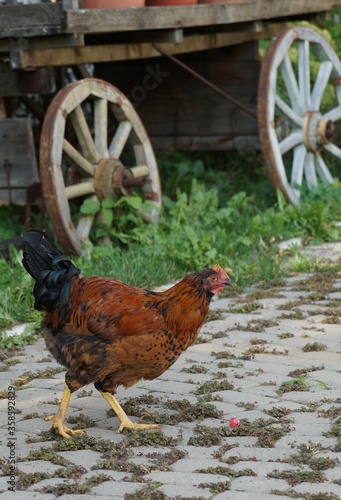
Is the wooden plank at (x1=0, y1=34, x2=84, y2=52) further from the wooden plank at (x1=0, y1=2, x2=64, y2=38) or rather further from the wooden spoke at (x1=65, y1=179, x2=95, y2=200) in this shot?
the wooden spoke at (x1=65, y1=179, x2=95, y2=200)

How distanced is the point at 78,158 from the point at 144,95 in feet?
8.68

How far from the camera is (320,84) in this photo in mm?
9328

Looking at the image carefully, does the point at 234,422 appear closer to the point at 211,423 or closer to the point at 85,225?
the point at 211,423

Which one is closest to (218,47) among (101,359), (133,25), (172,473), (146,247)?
(133,25)

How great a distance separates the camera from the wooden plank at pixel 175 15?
658 centimetres

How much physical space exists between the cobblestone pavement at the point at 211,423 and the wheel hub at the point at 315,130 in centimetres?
360

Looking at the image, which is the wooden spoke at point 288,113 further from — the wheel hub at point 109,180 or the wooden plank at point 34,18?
the wooden plank at point 34,18

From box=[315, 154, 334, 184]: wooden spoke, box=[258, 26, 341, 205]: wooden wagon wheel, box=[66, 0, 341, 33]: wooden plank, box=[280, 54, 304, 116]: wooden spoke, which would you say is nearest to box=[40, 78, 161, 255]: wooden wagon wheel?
box=[66, 0, 341, 33]: wooden plank

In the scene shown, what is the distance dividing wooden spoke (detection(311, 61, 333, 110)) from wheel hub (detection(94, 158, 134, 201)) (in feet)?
9.13

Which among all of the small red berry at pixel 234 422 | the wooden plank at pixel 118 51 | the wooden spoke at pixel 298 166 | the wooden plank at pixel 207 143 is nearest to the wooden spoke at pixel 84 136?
the wooden plank at pixel 118 51

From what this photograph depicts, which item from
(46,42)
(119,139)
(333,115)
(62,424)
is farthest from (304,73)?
(62,424)

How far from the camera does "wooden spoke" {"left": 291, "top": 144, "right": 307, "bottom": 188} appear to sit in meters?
8.91

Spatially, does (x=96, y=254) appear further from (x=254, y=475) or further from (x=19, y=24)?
(x=254, y=475)

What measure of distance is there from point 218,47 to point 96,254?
11.2 feet
